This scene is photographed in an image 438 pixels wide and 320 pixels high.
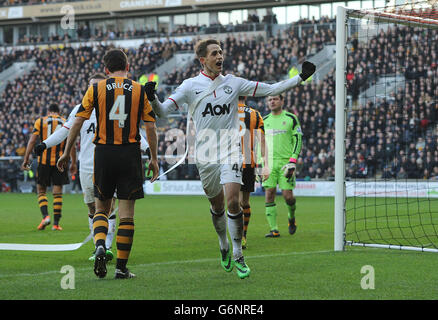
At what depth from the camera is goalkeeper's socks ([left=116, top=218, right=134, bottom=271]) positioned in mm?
6281

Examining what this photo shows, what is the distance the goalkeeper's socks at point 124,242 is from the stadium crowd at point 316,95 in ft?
49.6

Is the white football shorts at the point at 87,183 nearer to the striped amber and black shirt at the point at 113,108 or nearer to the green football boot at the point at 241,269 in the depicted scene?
the striped amber and black shirt at the point at 113,108

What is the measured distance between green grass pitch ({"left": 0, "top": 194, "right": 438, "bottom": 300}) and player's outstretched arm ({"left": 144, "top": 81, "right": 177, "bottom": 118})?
1.51 m

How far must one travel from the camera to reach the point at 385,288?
19.0 ft

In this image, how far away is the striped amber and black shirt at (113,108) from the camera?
20.7 ft

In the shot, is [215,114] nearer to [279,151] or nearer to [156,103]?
[156,103]

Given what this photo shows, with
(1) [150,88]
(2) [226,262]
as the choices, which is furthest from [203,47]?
(2) [226,262]

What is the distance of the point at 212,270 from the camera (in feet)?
A: 23.2

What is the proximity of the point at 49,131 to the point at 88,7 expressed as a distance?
36749 millimetres

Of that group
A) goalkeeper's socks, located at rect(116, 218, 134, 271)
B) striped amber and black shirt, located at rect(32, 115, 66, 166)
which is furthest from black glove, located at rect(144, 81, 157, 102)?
striped amber and black shirt, located at rect(32, 115, 66, 166)

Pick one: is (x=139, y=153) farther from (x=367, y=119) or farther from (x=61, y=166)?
(x=367, y=119)

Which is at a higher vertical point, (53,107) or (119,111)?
(53,107)

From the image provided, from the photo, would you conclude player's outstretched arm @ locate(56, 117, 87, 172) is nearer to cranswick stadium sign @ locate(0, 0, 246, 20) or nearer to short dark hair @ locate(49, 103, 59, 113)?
short dark hair @ locate(49, 103, 59, 113)

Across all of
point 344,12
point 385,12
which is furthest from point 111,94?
point 385,12
